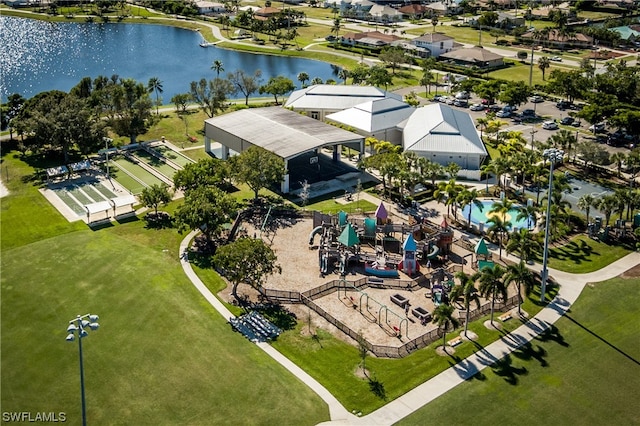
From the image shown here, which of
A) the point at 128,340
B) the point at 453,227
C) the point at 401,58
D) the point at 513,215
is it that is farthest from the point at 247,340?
the point at 401,58

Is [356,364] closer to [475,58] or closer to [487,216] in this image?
[487,216]

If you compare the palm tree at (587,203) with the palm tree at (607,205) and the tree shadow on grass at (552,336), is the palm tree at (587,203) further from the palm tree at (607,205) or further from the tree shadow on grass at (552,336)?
the tree shadow on grass at (552,336)

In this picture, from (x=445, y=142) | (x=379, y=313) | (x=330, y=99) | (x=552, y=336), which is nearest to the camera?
(x=552, y=336)

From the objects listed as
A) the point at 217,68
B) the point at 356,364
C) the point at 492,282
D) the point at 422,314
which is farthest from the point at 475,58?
the point at 356,364

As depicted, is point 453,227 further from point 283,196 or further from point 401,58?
point 401,58

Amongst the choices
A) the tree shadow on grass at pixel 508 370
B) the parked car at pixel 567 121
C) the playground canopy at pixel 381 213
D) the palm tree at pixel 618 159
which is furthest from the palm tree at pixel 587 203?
the parked car at pixel 567 121

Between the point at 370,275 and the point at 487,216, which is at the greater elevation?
the point at 487,216
